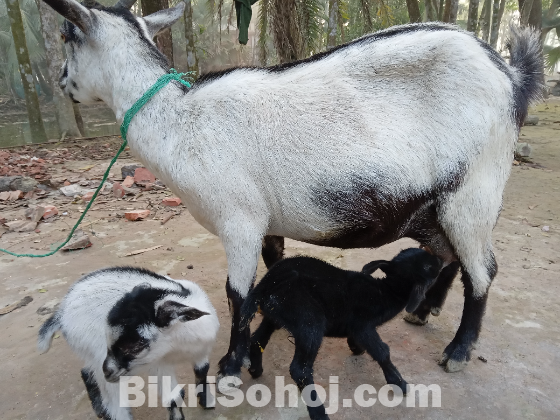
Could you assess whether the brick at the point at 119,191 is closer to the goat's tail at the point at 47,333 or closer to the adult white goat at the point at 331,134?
the adult white goat at the point at 331,134

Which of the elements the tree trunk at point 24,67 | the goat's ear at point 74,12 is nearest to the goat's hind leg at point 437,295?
the goat's ear at point 74,12

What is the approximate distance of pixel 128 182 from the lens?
Result: 6.58m

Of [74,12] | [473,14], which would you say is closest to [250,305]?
[74,12]

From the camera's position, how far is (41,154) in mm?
8930

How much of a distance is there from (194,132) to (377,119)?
3.49 ft

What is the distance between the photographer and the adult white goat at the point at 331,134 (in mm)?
2299

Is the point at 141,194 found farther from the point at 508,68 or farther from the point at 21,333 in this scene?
the point at 508,68

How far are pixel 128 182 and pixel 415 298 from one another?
5.43 m

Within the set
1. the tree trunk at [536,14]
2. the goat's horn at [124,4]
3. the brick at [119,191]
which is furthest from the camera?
the tree trunk at [536,14]

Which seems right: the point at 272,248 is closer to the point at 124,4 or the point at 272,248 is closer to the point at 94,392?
the point at 94,392

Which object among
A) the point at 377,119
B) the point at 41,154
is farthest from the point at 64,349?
the point at 41,154

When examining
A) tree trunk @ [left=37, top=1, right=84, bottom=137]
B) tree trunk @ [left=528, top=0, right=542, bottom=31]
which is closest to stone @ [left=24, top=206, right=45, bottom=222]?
tree trunk @ [left=37, top=1, right=84, bottom=137]

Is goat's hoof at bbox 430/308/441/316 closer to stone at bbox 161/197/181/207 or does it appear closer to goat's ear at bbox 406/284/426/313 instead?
goat's ear at bbox 406/284/426/313

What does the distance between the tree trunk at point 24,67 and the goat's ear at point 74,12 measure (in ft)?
33.8
